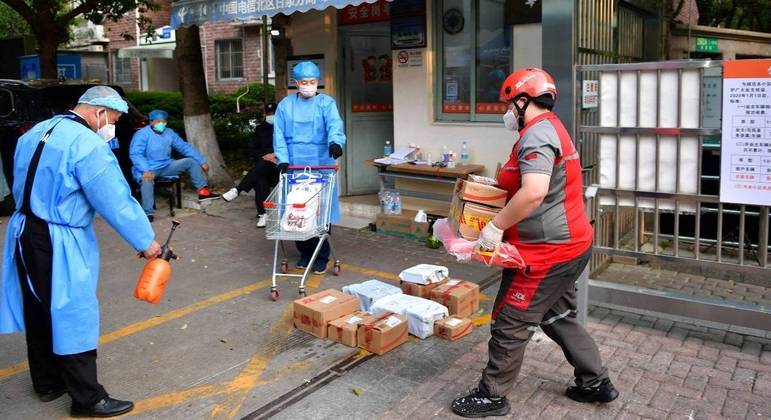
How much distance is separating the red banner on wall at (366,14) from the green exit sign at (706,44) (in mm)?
4085

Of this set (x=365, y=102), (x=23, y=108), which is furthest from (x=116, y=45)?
(x=365, y=102)

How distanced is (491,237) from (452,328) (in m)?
1.43

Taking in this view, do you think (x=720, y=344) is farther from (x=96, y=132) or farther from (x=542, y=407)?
(x=96, y=132)

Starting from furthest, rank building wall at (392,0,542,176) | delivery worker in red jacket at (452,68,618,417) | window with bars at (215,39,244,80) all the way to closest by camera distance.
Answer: window with bars at (215,39,244,80), building wall at (392,0,542,176), delivery worker in red jacket at (452,68,618,417)

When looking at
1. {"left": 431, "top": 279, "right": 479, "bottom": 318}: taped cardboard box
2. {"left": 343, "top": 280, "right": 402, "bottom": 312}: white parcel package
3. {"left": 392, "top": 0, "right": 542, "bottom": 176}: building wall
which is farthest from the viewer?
{"left": 392, "top": 0, "right": 542, "bottom": 176}: building wall

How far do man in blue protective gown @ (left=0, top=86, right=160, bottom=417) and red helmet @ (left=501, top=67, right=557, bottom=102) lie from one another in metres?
2.04

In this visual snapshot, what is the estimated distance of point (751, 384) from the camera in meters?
3.96

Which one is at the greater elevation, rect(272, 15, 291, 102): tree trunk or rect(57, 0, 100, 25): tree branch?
rect(57, 0, 100, 25): tree branch

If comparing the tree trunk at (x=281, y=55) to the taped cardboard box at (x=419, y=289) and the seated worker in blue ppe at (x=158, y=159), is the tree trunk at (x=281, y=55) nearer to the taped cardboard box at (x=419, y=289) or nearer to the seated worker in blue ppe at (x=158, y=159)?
the seated worker in blue ppe at (x=158, y=159)

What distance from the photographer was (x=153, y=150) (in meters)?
8.91

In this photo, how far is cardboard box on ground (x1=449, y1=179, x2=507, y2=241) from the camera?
353 cm

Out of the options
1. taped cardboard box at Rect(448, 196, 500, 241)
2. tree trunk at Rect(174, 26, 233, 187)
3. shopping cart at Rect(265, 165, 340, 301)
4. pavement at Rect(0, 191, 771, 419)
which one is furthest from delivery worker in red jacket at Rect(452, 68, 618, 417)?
tree trunk at Rect(174, 26, 233, 187)

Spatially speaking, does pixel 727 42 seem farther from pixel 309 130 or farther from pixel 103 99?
pixel 103 99

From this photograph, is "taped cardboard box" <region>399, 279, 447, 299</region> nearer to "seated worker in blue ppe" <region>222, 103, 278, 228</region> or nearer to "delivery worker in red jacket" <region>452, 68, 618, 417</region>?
"delivery worker in red jacket" <region>452, 68, 618, 417</region>
